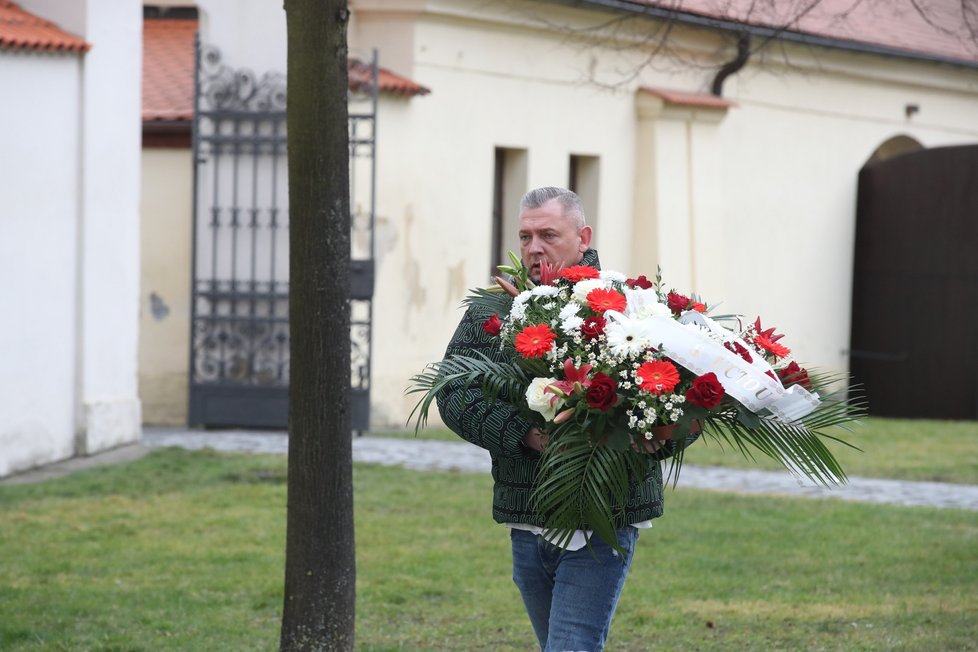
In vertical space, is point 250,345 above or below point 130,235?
below

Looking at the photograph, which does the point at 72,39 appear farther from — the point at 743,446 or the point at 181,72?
the point at 743,446

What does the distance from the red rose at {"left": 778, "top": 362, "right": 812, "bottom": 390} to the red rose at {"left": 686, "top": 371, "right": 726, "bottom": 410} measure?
0.35m

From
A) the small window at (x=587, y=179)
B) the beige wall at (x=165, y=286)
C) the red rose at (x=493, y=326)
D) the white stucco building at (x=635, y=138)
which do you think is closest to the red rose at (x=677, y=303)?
the red rose at (x=493, y=326)

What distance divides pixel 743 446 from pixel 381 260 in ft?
34.4

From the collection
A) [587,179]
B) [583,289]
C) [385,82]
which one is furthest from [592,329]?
[587,179]

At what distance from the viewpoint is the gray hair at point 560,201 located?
15.1 feet

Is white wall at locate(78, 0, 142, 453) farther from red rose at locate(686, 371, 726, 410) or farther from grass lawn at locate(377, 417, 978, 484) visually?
red rose at locate(686, 371, 726, 410)

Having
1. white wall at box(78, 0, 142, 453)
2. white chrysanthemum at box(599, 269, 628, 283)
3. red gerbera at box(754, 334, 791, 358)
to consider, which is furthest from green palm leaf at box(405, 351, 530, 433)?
white wall at box(78, 0, 142, 453)

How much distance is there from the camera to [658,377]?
4.21m

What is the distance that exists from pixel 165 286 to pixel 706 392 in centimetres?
1121

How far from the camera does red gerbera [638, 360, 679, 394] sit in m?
4.20

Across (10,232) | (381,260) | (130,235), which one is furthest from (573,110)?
(10,232)

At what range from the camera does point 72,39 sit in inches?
467

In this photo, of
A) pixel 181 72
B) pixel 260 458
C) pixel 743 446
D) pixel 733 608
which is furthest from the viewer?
pixel 181 72
